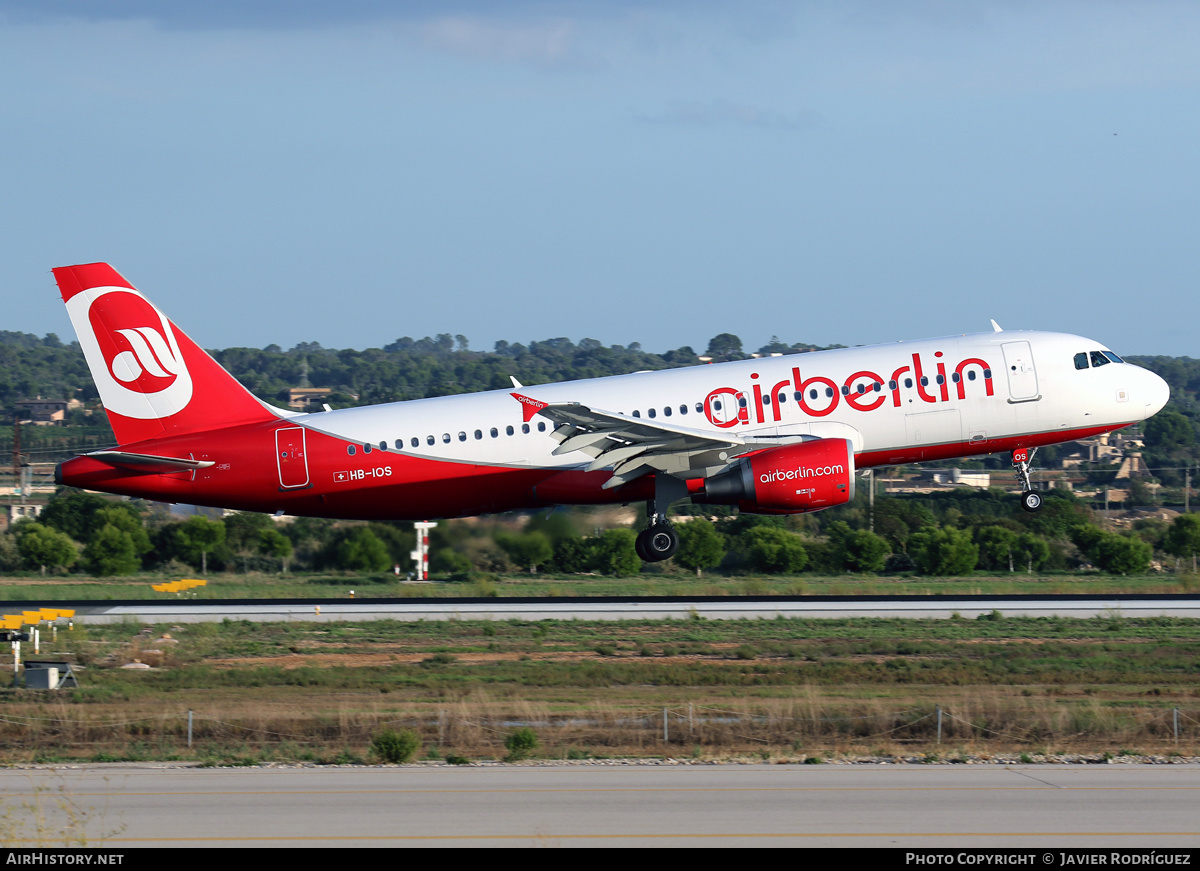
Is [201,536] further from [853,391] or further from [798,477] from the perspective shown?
[853,391]

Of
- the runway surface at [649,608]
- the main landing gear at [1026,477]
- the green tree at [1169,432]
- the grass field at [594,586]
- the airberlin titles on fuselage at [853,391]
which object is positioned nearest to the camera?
the airberlin titles on fuselage at [853,391]

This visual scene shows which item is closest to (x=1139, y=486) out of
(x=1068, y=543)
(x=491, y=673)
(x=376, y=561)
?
(x=1068, y=543)

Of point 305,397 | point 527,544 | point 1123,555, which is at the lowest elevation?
point 1123,555

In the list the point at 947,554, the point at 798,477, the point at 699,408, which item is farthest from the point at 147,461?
the point at 947,554

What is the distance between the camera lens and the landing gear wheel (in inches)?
1357

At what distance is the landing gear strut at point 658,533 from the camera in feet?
112

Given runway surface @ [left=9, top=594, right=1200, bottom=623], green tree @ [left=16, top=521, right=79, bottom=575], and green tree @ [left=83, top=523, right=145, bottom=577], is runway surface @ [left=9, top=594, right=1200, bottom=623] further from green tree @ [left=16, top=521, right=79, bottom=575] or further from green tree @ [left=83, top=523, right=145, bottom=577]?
green tree @ [left=16, top=521, right=79, bottom=575]

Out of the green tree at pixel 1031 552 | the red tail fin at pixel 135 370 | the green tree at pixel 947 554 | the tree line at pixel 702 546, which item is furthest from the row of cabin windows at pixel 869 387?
the green tree at pixel 1031 552

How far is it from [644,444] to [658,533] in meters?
2.78

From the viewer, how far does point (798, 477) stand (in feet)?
106

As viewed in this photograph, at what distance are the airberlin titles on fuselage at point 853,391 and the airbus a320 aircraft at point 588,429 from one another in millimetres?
36

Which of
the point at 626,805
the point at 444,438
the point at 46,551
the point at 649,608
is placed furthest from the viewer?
the point at 46,551

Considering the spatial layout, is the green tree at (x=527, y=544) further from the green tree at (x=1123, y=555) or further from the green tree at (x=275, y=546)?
the green tree at (x=1123, y=555)
